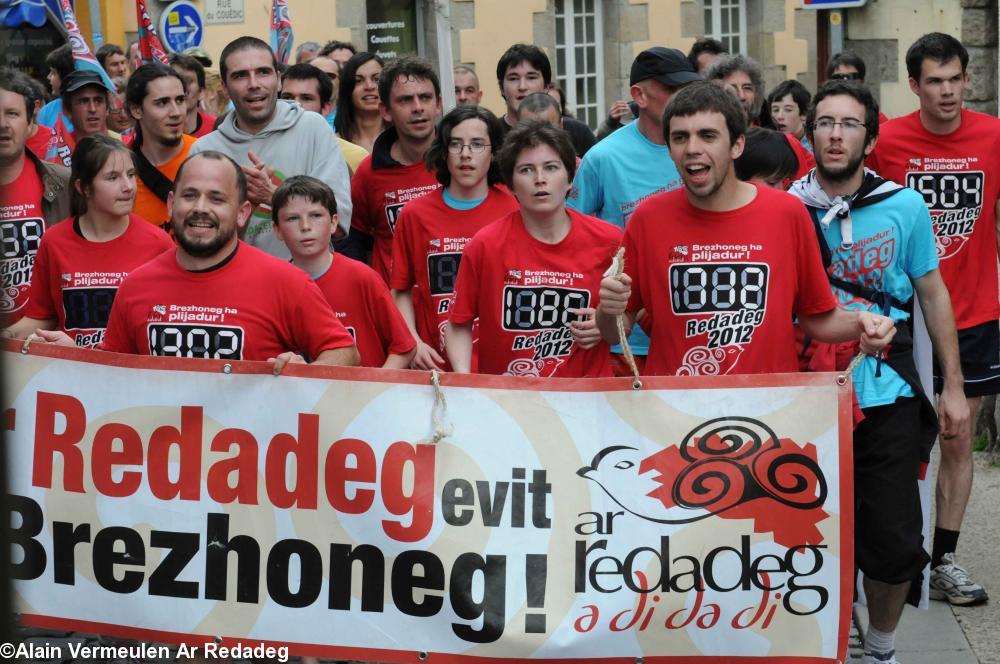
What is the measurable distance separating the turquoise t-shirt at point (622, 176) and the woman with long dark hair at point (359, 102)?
241 centimetres

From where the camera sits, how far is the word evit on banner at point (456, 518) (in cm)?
405

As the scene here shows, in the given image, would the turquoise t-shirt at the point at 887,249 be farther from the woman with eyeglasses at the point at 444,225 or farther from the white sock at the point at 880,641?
→ the woman with eyeglasses at the point at 444,225

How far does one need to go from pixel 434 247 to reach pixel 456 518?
1674 millimetres

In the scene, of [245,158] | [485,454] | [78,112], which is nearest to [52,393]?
[485,454]

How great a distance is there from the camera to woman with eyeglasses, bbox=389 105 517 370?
557 cm

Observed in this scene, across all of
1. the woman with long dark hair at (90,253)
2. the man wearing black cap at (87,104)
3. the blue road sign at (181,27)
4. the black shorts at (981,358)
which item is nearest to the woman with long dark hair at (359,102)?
the man wearing black cap at (87,104)

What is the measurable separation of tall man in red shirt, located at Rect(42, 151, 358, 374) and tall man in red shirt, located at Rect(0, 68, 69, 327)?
1.29m

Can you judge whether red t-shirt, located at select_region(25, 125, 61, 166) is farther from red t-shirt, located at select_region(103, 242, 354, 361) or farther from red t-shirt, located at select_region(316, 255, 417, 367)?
red t-shirt, located at select_region(103, 242, 354, 361)

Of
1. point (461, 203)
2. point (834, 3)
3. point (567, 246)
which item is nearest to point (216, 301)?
point (567, 246)

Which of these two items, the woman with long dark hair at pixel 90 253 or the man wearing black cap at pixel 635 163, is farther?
the man wearing black cap at pixel 635 163

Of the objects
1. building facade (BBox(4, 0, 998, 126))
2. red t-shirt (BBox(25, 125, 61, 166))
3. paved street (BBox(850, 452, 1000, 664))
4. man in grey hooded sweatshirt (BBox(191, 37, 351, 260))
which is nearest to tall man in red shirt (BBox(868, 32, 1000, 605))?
paved street (BBox(850, 452, 1000, 664))

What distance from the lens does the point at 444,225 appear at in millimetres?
5586

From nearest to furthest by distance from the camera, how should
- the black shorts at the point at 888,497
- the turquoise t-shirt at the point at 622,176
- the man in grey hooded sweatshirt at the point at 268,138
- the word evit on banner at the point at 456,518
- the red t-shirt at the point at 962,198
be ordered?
the word evit on banner at the point at 456,518 < the black shorts at the point at 888,497 < the turquoise t-shirt at the point at 622,176 < the man in grey hooded sweatshirt at the point at 268,138 < the red t-shirt at the point at 962,198

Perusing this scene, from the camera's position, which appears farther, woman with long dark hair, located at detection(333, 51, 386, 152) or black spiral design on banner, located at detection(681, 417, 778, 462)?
woman with long dark hair, located at detection(333, 51, 386, 152)
